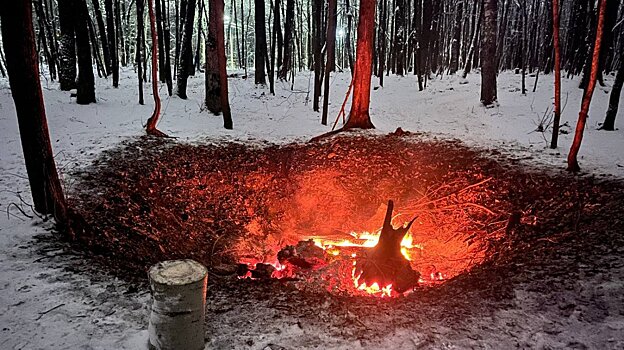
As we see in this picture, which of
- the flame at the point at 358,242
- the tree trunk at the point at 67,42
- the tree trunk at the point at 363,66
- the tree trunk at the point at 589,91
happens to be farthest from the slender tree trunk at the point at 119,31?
the tree trunk at the point at 589,91

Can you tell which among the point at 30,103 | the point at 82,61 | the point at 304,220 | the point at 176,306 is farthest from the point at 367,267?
the point at 82,61

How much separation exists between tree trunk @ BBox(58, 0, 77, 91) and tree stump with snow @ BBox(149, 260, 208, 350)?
13884 mm

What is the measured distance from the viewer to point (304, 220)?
8281 millimetres

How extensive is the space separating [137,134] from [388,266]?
7.68 m

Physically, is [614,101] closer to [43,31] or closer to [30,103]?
[30,103]

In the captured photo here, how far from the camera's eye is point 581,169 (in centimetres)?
699

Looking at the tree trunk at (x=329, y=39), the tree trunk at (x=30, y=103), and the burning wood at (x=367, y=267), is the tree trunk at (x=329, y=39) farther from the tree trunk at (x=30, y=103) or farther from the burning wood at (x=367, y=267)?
the tree trunk at (x=30, y=103)

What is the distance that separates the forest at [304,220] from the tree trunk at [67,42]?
0.12 metres

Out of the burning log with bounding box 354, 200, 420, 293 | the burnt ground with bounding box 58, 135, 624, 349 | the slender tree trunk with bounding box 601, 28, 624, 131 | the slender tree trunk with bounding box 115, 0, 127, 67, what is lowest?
the burning log with bounding box 354, 200, 420, 293

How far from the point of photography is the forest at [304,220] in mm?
3514

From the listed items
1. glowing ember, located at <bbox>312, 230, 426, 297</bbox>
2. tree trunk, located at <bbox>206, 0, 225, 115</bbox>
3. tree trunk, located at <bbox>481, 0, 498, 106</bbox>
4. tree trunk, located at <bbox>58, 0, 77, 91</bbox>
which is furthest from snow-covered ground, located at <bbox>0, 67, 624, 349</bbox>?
glowing ember, located at <bbox>312, 230, 426, 297</bbox>

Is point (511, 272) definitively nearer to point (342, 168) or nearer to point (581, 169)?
point (581, 169)

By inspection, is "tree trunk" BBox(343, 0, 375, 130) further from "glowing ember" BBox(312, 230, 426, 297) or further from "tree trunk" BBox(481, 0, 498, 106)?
"tree trunk" BBox(481, 0, 498, 106)

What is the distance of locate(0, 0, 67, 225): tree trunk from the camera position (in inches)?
179
